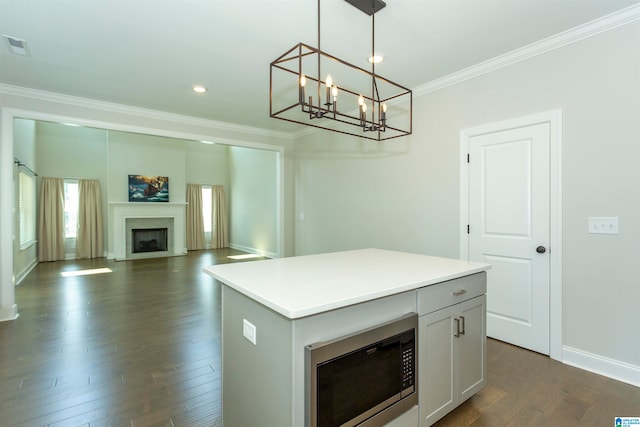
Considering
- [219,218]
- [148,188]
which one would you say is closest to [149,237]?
[148,188]

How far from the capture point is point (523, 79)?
2.77 m

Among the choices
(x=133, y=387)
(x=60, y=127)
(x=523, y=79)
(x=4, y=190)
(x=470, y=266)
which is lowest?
(x=133, y=387)

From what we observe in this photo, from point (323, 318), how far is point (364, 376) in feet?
1.25

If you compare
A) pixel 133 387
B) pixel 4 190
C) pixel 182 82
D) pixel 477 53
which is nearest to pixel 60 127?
pixel 4 190

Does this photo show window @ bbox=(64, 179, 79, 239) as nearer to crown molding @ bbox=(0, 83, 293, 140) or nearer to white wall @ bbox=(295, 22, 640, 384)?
crown molding @ bbox=(0, 83, 293, 140)

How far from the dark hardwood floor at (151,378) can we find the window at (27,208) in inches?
102

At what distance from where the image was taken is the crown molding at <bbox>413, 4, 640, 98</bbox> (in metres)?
2.23

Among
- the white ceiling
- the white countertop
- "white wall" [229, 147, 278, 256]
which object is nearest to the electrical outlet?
the white countertop

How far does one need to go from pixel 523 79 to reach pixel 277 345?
3.04 metres

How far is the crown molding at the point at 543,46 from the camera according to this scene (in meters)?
2.23

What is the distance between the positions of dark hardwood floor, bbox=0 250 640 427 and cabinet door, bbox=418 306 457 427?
246 millimetres

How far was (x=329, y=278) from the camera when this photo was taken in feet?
5.41

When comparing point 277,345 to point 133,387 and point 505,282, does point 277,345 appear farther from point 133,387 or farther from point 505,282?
point 505,282

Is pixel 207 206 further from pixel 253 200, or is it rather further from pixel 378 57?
pixel 378 57
